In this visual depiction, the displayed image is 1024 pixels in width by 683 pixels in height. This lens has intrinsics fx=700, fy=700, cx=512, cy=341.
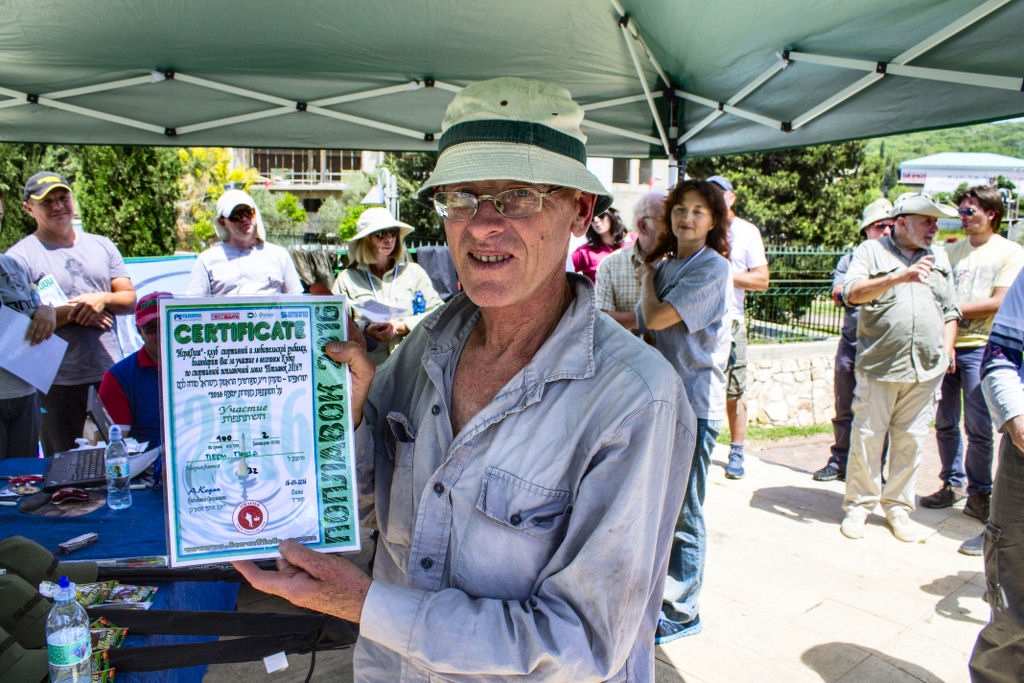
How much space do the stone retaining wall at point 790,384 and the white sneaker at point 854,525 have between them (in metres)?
3.23

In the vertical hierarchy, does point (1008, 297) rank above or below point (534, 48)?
below

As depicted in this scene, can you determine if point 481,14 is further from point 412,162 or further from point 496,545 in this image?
point 412,162

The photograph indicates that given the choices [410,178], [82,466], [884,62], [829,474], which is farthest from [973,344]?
[410,178]

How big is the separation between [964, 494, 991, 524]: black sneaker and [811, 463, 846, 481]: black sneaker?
0.99 meters

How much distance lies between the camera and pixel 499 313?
58.0 inches

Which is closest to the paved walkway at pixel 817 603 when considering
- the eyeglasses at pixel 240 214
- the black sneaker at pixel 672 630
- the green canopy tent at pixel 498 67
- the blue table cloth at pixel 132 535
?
the black sneaker at pixel 672 630

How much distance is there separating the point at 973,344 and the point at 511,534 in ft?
17.2

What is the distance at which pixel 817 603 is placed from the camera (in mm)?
3857

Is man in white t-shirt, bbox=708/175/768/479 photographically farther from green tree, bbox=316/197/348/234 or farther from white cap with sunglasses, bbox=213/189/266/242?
green tree, bbox=316/197/348/234

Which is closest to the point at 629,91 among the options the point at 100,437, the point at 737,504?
the point at 737,504

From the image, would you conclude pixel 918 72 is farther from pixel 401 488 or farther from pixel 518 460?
pixel 401 488

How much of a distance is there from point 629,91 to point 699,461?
2.37 m

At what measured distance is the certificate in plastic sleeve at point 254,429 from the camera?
1296 mm

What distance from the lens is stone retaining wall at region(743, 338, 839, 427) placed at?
8180 mm
